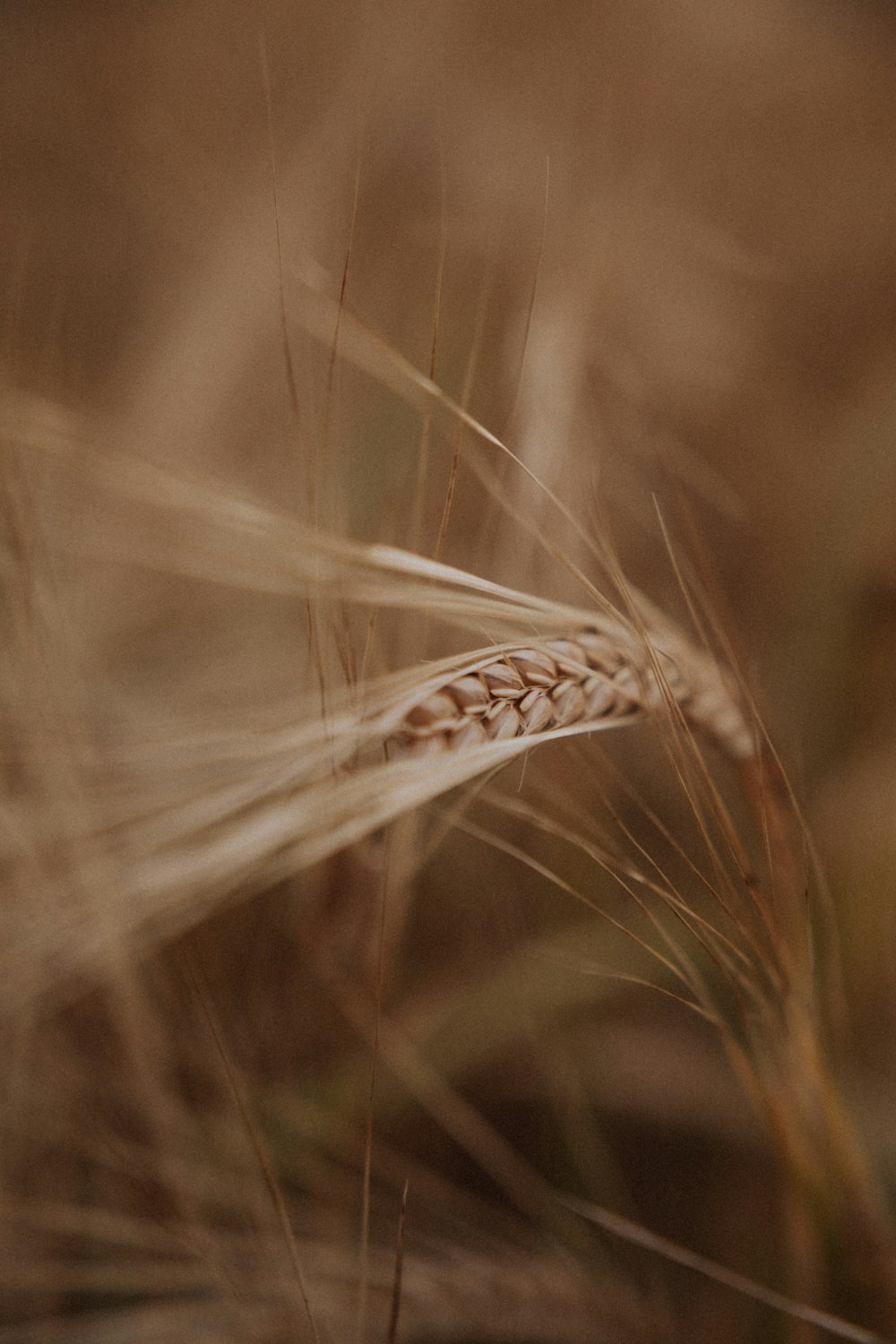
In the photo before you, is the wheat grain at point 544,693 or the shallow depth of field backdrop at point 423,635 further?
the shallow depth of field backdrop at point 423,635

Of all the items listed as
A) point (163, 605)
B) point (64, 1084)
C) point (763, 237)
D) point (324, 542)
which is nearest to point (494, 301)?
point (763, 237)

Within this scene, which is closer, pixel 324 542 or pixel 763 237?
pixel 324 542

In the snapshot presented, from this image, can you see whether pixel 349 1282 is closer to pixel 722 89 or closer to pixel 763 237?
pixel 763 237

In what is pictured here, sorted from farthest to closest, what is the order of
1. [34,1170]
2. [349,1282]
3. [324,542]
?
[34,1170]
[349,1282]
[324,542]

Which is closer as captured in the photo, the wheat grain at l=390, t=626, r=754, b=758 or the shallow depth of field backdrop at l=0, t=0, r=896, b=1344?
the wheat grain at l=390, t=626, r=754, b=758

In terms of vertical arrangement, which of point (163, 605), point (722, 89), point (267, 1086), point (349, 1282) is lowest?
point (349, 1282)

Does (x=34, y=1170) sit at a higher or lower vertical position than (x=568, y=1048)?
higher

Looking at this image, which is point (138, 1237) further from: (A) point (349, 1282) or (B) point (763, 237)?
(B) point (763, 237)

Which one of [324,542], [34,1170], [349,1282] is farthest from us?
[34,1170]
